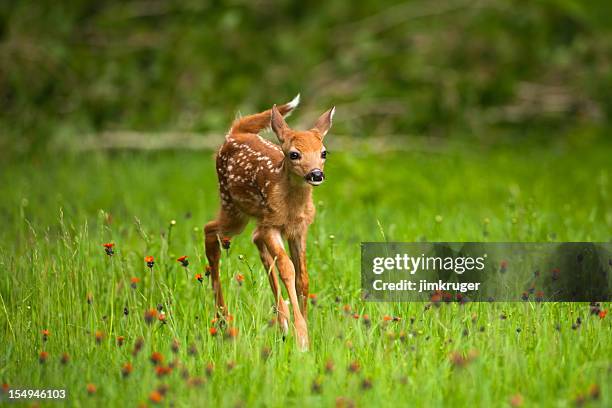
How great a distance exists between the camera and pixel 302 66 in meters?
12.3

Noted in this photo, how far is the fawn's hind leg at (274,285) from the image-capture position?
5070mm

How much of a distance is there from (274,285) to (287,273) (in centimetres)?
15

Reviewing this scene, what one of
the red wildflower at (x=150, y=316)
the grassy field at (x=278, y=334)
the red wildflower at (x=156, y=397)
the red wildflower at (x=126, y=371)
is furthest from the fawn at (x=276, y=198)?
the red wildflower at (x=156, y=397)

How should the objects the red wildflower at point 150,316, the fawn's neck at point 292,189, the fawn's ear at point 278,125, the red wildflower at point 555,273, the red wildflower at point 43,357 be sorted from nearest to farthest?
the red wildflower at point 43,357 < the red wildflower at point 150,316 < the fawn's ear at point 278,125 < the fawn's neck at point 292,189 < the red wildflower at point 555,273

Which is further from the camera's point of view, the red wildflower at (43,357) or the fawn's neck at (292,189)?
the fawn's neck at (292,189)

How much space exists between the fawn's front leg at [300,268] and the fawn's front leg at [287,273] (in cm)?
6

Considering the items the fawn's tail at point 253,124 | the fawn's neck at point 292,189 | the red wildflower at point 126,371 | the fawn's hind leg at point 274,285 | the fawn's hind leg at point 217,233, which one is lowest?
the red wildflower at point 126,371

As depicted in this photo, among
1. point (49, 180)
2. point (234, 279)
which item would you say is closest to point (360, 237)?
point (234, 279)

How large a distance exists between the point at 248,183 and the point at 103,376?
1.62m

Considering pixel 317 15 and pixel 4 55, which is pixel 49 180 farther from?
pixel 317 15

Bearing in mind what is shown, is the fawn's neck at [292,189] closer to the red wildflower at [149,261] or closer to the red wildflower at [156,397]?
the red wildflower at [149,261]

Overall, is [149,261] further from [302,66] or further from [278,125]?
[302,66]

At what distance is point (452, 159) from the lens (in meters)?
11.3

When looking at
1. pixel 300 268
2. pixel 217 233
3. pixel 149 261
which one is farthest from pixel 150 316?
pixel 217 233
